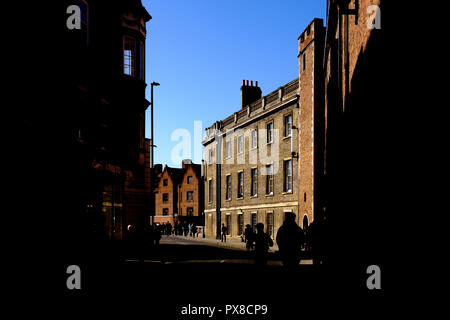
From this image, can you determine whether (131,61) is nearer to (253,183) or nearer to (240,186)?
(253,183)

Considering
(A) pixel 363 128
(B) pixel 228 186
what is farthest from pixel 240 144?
(A) pixel 363 128

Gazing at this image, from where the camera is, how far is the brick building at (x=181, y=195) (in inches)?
2795

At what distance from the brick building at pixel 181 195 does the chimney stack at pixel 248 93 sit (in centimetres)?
3378

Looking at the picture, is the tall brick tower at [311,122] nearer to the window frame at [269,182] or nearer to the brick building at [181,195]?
the window frame at [269,182]

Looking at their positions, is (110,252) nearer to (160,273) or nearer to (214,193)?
(160,273)

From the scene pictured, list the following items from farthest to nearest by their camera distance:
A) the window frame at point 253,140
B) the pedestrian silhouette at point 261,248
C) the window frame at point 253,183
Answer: the window frame at point 253,183, the window frame at point 253,140, the pedestrian silhouette at point 261,248

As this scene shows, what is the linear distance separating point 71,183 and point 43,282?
5.25m

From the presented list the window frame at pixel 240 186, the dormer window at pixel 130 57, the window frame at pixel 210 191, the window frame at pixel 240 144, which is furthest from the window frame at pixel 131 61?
the window frame at pixel 210 191

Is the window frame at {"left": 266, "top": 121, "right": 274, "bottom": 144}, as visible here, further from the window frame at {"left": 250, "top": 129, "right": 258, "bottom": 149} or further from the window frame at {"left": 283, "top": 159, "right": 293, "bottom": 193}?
the window frame at {"left": 283, "top": 159, "right": 293, "bottom": 193}

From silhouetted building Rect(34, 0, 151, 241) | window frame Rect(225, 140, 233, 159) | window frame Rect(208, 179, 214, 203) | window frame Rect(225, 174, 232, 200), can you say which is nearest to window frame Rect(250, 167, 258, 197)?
window frame Rect(225, 140, 233, 159)

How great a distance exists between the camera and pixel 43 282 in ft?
34.8

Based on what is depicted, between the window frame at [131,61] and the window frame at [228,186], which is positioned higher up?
the window frame at [131,61]

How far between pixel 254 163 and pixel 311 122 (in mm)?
9166
